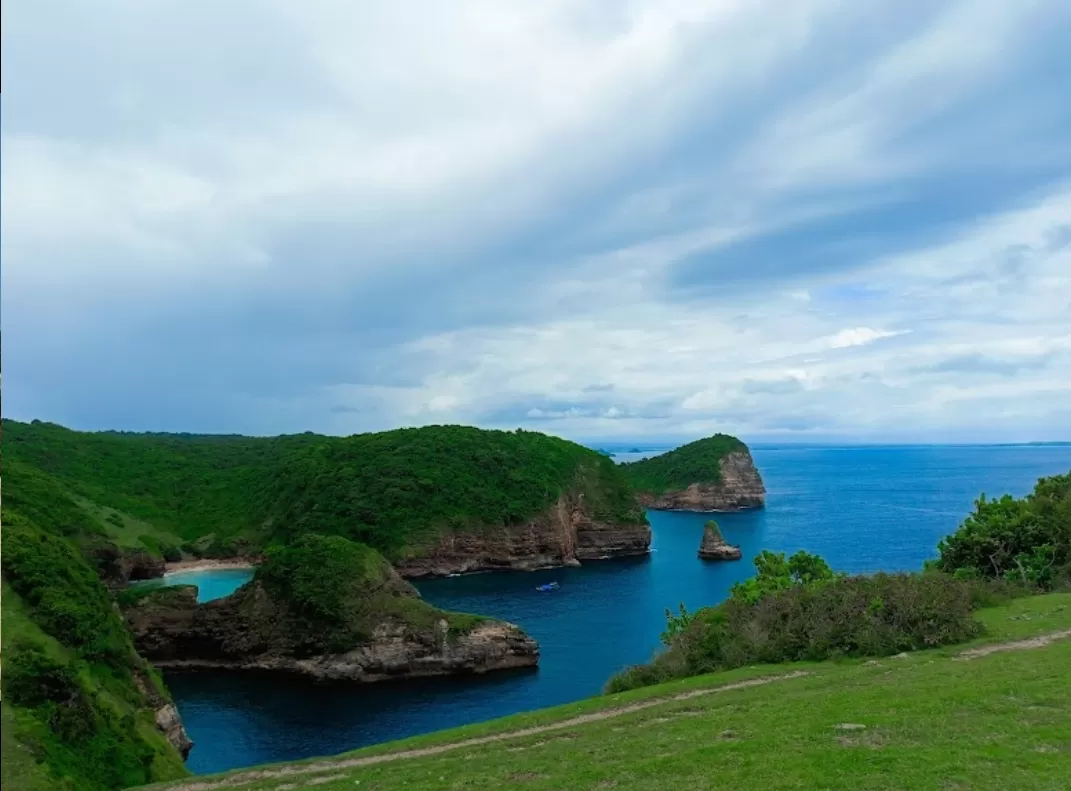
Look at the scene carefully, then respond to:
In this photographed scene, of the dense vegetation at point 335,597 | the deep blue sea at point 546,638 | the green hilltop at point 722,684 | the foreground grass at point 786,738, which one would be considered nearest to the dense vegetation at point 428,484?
the deep blue sea at point 546,638

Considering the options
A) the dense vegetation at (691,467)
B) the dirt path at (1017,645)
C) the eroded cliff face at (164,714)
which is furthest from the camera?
the dense vegetation at (691,467)

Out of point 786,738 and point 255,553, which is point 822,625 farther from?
point 255,553

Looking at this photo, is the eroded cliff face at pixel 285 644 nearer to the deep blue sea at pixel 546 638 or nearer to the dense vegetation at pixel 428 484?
the deep blue sea at pixel 546 638

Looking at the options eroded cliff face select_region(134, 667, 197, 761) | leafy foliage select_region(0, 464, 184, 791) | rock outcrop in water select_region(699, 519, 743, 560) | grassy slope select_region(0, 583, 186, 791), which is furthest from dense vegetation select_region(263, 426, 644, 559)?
grassy slope select_region(0, 583, 186, 791)

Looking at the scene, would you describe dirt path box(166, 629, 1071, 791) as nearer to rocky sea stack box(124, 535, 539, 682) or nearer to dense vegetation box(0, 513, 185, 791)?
dense vegetation box(0, 513, 185, 791)

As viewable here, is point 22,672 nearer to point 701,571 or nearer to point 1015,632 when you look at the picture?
point 1015,632

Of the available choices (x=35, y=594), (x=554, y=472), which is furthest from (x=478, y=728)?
(x=554, y=472)
